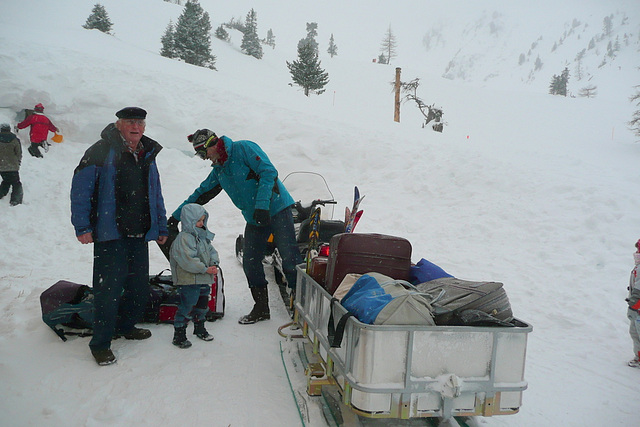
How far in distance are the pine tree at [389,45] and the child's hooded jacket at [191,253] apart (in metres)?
70.4

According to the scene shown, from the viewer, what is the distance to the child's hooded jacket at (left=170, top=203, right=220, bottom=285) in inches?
142

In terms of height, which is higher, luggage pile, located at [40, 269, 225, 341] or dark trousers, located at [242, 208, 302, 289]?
dark trousers, located at [242, 208, 302, 289]

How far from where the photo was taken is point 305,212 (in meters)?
6.01

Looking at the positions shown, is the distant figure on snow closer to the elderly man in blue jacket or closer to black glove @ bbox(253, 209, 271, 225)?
the elderly man in blue jacket

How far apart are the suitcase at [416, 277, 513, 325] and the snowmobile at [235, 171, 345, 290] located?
2.86 metres

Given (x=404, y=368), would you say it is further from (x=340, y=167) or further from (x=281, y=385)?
(x=340, y=167)

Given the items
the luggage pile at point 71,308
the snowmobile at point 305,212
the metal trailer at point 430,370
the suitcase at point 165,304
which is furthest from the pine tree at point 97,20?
the metal trailer at point 430,370

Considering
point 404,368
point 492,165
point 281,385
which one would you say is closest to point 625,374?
point 404,368

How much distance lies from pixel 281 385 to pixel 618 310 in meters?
4.67

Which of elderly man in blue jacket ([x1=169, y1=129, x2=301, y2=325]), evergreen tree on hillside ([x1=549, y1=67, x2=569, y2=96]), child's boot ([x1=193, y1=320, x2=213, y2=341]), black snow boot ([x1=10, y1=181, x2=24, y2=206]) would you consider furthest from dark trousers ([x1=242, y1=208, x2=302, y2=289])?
evergreen tree on hillside ([x1=549, y1=67, x2=569, y2=96])

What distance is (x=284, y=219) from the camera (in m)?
4.25

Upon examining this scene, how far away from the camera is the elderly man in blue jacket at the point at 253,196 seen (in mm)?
4035

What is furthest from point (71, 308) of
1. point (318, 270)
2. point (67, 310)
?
point (318, 270)

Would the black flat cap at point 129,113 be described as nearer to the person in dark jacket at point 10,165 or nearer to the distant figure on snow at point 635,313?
the distant figure on snow at point 635,313
